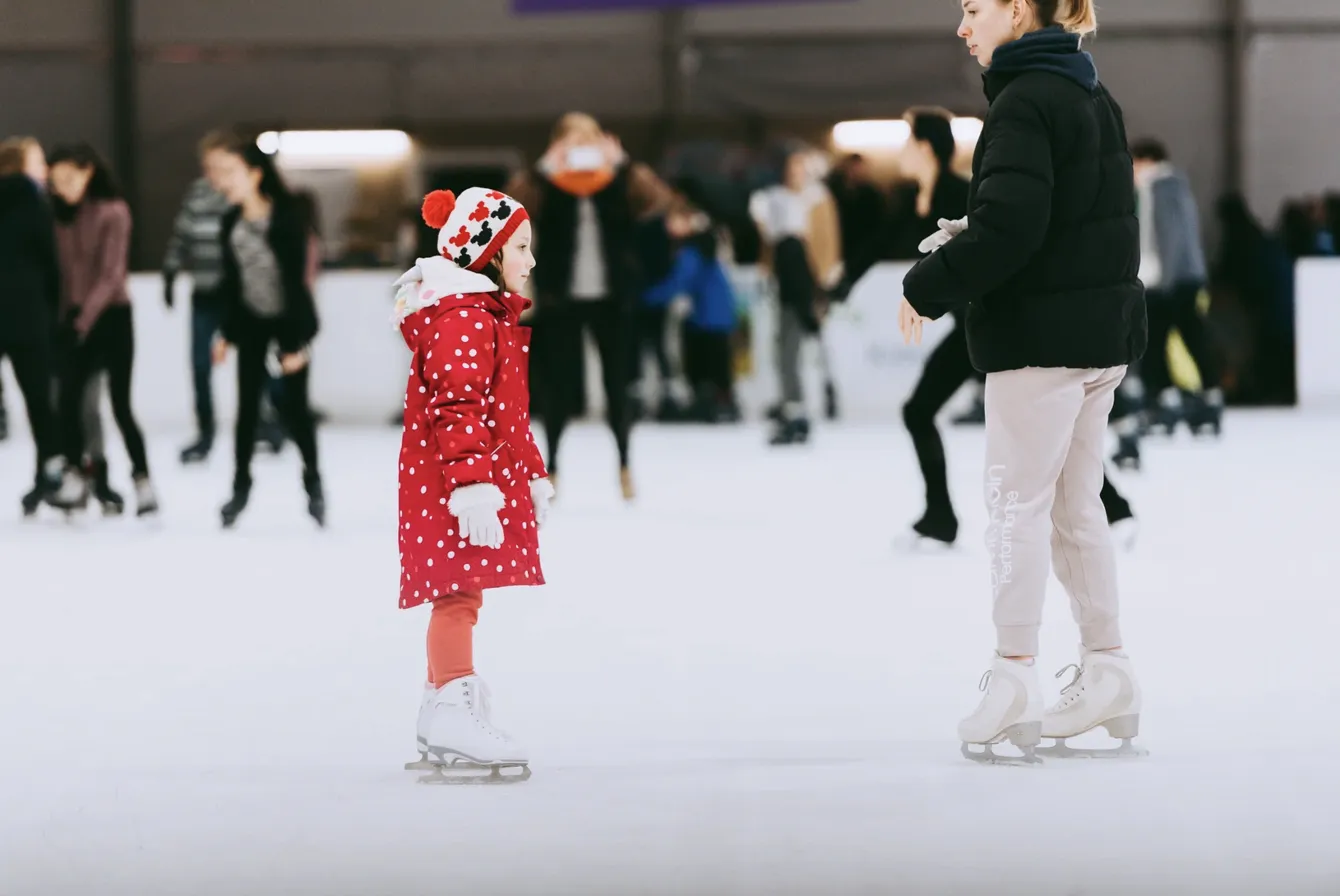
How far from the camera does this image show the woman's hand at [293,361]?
6.71m

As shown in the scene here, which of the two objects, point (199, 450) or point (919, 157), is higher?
point (919, 157)

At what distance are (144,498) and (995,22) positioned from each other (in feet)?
15.6

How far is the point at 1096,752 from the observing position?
11.0 ft

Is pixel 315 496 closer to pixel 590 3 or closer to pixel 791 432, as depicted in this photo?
pixel 791 432

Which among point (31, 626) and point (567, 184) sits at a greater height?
point (567, 184)

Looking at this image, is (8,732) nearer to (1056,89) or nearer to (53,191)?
(1056,89)

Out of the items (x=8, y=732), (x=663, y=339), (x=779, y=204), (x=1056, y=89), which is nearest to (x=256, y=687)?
(x=8, y=732)

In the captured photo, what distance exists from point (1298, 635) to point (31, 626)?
3.09 meters

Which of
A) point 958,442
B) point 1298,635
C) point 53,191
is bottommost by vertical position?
point 958,442

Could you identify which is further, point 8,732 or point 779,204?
point 779,204

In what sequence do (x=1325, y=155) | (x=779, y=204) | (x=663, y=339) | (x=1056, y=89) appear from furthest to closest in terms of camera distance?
(x=1325, y=155) → (x=663, y=339) → (x=779, y=204) → (x=1056, y=89)

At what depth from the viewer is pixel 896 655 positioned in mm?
4406

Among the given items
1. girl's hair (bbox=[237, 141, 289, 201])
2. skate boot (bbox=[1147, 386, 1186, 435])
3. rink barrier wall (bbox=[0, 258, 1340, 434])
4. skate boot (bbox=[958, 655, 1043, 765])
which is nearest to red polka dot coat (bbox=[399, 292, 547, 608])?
skate boot (bbox=[958, 655, 1043, 765])

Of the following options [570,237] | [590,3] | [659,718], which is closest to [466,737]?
[659,718]
